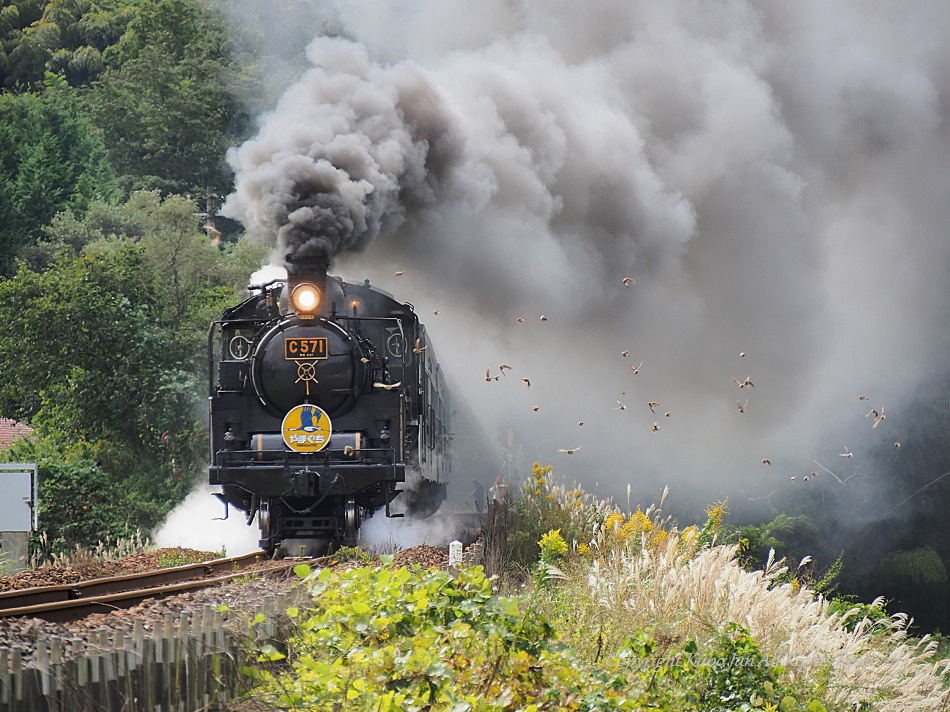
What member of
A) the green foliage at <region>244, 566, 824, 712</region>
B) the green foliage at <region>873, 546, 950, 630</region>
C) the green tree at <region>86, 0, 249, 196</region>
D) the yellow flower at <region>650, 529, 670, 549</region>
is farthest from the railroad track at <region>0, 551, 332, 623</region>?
the green tree at <region>86, 0, 249, 196</region>

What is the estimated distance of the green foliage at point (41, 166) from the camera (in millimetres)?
43500

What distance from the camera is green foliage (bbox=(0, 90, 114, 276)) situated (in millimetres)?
43500

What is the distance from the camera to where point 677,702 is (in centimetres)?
614

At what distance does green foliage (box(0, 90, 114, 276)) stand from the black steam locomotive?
3257cm

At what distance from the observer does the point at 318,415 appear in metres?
12.5

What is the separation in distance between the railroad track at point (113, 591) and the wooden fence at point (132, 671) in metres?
2.38

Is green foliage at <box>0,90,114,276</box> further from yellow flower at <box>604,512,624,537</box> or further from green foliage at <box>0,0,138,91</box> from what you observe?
yellow flower at <box>604,512,624,537</box>

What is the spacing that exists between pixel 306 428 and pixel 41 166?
→ 37.1m

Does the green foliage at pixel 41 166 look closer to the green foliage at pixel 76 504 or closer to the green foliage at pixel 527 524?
the green foliage at pixel 76 504

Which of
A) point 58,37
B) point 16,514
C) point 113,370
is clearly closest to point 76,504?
point 113,370

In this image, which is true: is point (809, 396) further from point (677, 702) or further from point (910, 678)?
point (677, 702)

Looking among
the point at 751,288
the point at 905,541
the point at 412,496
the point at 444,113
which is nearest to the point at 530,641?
the point at 412,496

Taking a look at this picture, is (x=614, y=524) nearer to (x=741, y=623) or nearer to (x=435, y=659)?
(x=741, y=623)

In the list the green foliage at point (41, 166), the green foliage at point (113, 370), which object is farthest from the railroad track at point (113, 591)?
the green foliage at point (41, 166)
